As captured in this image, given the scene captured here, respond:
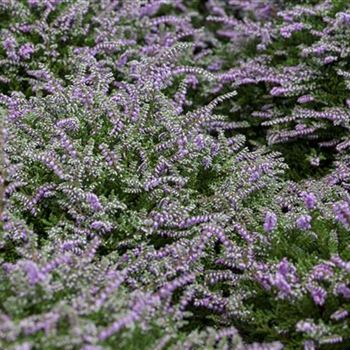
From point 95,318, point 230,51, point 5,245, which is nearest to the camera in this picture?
point 95,318

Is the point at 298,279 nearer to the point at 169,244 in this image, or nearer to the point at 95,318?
the point at 169,244

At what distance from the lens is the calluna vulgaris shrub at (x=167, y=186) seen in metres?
2.52

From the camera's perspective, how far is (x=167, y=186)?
3.12 metres

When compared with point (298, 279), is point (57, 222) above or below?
above

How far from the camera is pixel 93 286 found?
253 cm

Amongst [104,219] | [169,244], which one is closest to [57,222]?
[104,219]

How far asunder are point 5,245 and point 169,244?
28.2 inches

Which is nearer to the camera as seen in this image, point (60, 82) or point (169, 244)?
point (169, 244)

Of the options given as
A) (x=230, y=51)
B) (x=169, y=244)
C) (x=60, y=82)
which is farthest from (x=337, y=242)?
(x=230, y=51)

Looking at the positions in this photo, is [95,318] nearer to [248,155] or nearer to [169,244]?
[169,244]

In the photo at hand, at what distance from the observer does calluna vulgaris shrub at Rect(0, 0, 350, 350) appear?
2518 millimetres

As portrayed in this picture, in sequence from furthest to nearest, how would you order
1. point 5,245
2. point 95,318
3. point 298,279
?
point 5,245 < point 298,279 < point 95,318

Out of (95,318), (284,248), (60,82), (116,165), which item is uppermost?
(60,82)

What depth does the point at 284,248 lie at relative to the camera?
115 inches
